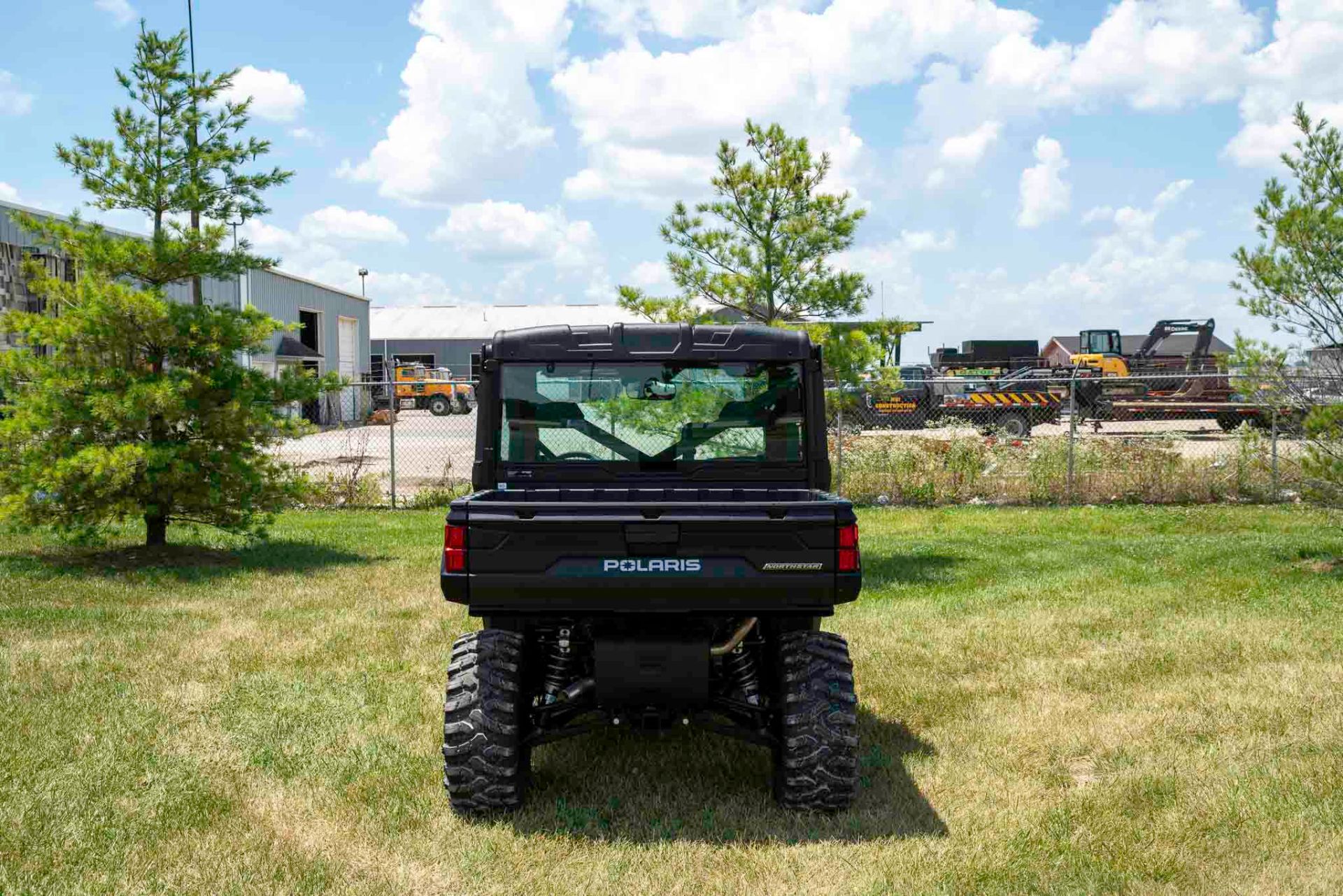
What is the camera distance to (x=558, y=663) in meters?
5.50

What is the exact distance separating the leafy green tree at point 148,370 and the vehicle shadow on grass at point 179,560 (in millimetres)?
345

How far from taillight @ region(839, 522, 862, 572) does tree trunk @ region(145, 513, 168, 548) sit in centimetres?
923

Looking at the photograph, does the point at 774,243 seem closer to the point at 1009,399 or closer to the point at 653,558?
the point at 653,558

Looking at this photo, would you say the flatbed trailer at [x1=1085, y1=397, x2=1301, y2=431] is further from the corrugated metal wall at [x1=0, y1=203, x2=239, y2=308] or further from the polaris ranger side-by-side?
the polaris ranger side-by-side

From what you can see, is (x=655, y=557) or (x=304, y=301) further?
(x=304, y=301)

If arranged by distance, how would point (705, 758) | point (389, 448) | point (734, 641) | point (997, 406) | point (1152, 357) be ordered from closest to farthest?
point (734, 641) → point (705, 758) → point (389, 448) → point (997, 406) → point (1152, 357)

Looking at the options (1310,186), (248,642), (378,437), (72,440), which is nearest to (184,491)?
(72,440)

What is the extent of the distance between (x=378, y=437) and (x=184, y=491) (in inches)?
705

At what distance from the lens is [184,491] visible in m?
11.3

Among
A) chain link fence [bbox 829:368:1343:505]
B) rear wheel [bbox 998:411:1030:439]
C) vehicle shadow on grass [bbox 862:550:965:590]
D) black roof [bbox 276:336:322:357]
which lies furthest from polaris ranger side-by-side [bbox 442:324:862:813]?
black roof [bbox 276:336:322:357]

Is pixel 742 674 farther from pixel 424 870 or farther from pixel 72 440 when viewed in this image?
pixel 72 440

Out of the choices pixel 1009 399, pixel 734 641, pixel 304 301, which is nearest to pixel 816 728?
pixel 734 641

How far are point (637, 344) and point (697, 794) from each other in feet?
6.62

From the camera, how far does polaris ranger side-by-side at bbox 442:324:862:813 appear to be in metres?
4.37
